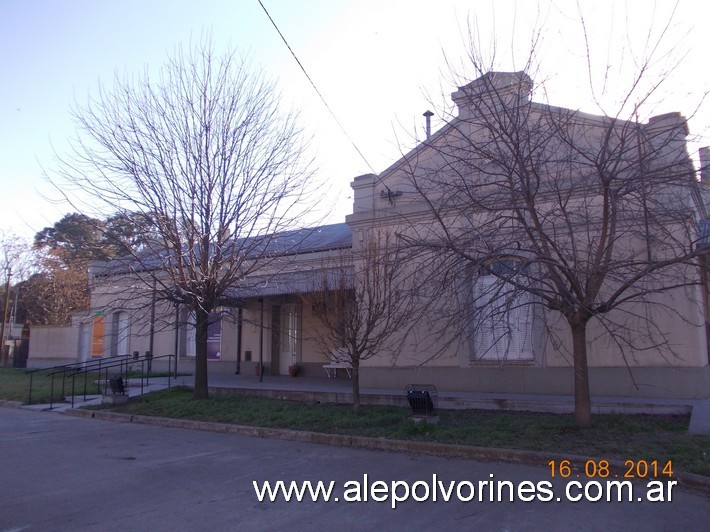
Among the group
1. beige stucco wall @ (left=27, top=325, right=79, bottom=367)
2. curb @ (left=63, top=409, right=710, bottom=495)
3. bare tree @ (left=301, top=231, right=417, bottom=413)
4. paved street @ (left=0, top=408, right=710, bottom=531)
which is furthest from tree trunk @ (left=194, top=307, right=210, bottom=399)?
beige stucco wall @ (left=27, top=325, right=79, bottom=367)

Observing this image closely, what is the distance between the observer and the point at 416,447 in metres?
9.66

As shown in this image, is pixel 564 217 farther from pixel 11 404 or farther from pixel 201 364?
pixel 11 404

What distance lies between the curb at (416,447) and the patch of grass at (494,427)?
0.81 ft

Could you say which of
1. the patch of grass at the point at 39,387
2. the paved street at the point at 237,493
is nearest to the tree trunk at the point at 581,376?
the paved street at the point at 237,493

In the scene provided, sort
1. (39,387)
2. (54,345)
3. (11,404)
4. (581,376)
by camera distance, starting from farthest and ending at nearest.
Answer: (54,345)
(39,387)
(11,404)
(581,376)

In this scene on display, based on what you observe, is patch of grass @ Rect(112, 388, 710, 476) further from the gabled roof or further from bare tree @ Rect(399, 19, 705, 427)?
the gabled roof

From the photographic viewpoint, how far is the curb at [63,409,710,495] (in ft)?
25.8

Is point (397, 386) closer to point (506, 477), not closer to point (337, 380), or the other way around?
point (337, 380)

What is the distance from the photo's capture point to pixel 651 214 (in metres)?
9.06

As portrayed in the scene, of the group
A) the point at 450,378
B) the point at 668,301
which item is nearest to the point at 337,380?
the point at 450,378

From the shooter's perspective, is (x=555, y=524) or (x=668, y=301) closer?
(x=555, y=524)

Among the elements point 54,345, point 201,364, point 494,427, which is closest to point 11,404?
point 201,364

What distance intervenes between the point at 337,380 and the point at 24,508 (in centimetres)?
1260

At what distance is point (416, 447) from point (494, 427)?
1647mm
